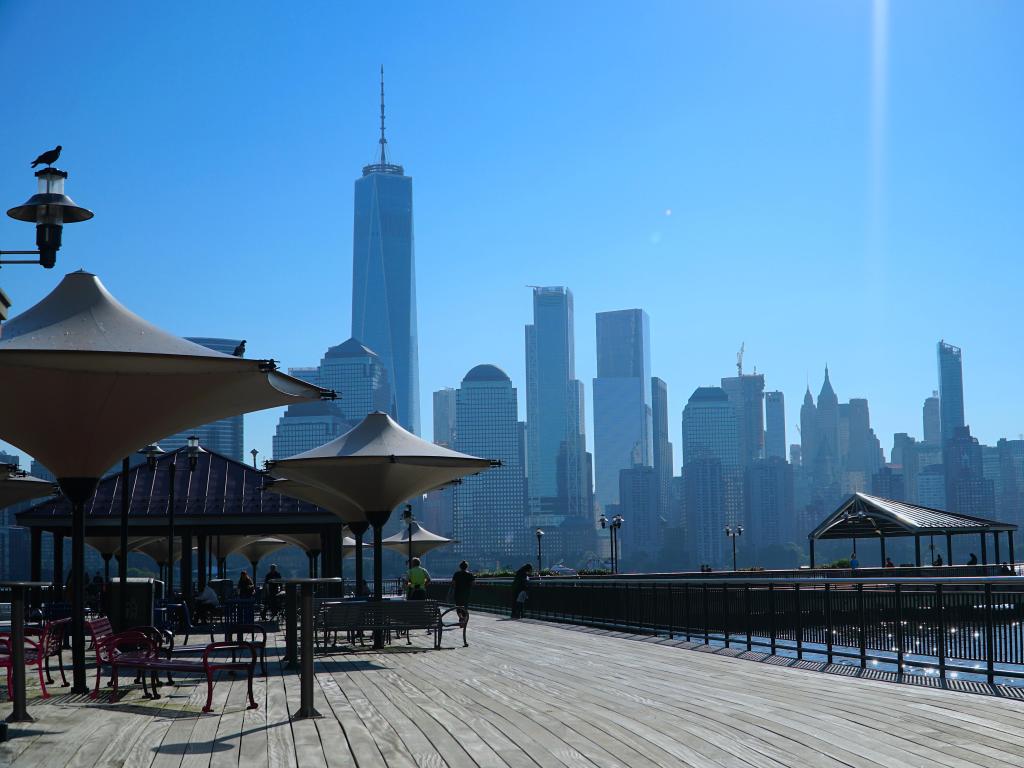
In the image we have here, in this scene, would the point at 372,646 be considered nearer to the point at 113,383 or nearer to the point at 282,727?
the point at 113,383

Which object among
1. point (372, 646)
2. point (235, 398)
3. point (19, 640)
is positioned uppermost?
point (235, 398)

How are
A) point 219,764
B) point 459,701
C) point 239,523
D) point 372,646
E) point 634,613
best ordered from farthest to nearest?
1. point 239,523
2. point 634,613
3. point 372,646
4. point 459,701
5. point 219,764

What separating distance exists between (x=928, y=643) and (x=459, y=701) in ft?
15.6

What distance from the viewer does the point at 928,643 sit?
11789 millimetres

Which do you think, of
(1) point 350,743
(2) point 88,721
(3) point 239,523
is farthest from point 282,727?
(3) point 239,523

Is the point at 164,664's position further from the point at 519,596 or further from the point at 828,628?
the point at 519,596

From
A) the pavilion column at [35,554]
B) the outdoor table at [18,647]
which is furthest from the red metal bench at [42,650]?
the pavilion column at [35,554]

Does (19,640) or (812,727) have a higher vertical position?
(19,640)

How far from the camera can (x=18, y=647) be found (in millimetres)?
8805

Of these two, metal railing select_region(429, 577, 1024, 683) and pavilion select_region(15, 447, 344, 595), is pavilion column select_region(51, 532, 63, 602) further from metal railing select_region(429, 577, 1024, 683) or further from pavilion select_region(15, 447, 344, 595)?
metal railing select_region(429, 577, 1024, 683)

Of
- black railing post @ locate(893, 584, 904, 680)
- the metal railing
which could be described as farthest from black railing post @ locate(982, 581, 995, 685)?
black railing post @ locate(893, 584, 904, 680)

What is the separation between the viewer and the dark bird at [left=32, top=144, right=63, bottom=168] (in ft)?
36.0

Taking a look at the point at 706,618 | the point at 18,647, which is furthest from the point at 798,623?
the point at 18,647

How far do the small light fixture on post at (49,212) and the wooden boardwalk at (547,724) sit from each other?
397cm
